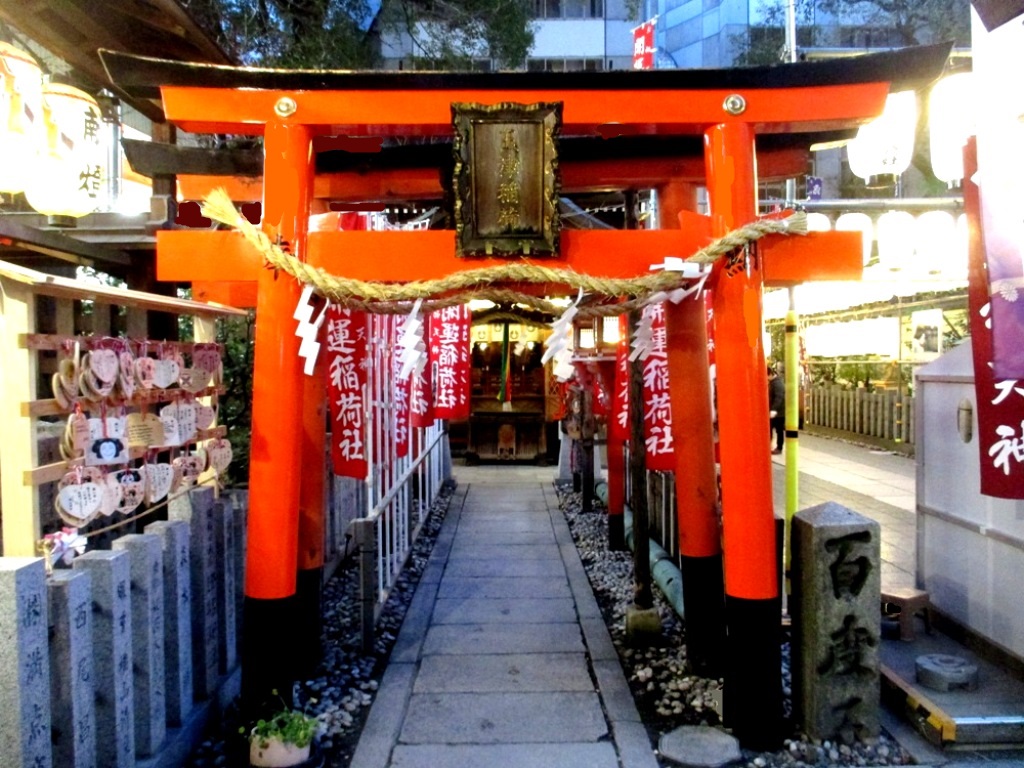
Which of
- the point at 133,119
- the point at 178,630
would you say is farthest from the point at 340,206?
the point at 133,119

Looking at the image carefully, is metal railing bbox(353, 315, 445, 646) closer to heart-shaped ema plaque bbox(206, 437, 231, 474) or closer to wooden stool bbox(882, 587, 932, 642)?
heart-shaped ema plaque bbox(206, 437, 231, 474)

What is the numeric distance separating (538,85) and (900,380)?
1579cm

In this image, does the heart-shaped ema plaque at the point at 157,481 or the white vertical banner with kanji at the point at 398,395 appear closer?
the heart-shaped ema plaque at the point at 157,481

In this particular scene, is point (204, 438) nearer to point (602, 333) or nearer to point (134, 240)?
point (134, 240)

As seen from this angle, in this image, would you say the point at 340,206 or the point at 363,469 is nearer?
the point at 363,469

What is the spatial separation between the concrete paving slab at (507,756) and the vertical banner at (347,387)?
7.52 feet

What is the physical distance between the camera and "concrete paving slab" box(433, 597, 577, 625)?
22.8ft

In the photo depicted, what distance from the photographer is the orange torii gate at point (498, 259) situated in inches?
176

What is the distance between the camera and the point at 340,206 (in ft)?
24.8

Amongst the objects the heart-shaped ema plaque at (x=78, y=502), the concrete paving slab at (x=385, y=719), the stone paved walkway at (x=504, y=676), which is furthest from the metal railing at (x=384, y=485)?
the heart-shaped ema plaque at (x=78, y=502)

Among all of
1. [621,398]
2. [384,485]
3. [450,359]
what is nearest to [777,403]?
[450,359]

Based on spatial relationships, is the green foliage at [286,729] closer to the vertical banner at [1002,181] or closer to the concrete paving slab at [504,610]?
the concrete paving slab at [504,610]

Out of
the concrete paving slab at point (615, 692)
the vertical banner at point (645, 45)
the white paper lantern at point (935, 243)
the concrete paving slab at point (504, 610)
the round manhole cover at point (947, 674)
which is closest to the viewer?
the round manhole cover at point (947, 674)

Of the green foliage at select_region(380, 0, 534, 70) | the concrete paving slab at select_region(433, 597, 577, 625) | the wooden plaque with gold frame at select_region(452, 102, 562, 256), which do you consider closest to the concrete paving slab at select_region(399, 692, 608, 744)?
the concrete paving slab at select_region(433, 597, 577, 625)
